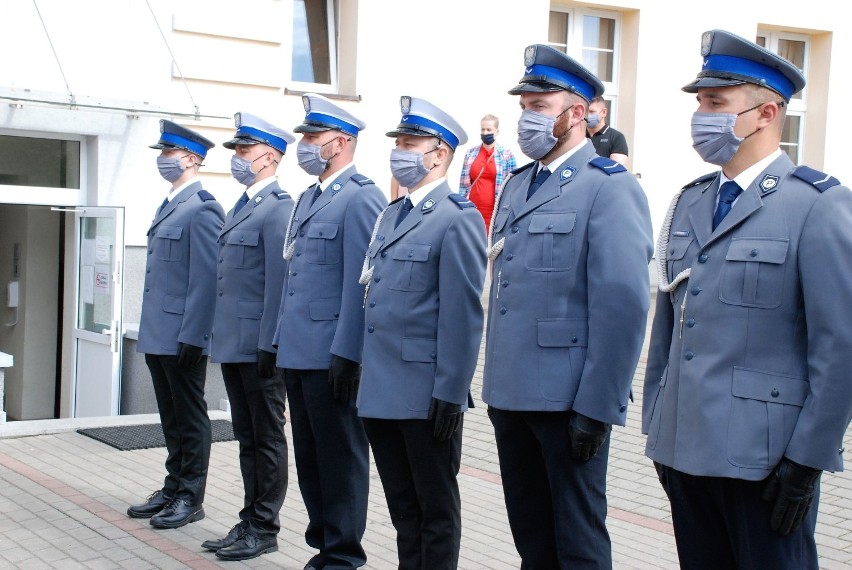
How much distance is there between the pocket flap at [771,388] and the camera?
9.65ft

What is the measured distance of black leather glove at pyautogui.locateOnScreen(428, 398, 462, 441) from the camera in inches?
163

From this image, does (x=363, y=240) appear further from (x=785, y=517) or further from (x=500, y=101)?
(x=500, y=101)

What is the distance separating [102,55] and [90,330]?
243 cm

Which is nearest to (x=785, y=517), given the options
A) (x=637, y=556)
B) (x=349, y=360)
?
(x=349, y=360)

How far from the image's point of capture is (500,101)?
1173 centimetres

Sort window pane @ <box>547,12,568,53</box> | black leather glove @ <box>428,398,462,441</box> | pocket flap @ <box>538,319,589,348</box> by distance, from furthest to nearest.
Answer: window pane @ <box>547,12,568,53</box> → black leather glove @ <box>428,398,462,441</box> → pocket flap @ <box>538,319,589,348</box>

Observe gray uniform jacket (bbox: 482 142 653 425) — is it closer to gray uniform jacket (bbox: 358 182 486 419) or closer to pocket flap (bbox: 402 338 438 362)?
gray uniform jacket (bbox: 358 182 486 419)

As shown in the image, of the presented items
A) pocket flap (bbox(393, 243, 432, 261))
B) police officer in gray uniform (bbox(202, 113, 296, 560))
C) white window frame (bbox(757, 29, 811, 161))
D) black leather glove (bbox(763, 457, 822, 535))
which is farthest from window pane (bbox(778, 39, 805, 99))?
black leather glove (bbox(763, 457, 822, 535))

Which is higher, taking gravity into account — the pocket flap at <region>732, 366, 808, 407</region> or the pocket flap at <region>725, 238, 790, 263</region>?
the pocket flap at <region>725, 238, 790, 263</region>

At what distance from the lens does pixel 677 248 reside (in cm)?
333

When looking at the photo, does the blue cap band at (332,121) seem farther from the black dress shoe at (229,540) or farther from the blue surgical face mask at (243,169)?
the black dress shoe at (229,540)

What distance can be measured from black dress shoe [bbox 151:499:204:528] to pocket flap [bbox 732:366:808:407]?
151 inches

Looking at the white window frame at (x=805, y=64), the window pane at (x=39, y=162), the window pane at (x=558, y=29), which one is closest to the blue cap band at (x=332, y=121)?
the window pane at (x=39, y=162)

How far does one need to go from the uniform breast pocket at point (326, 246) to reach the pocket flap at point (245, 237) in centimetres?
63
